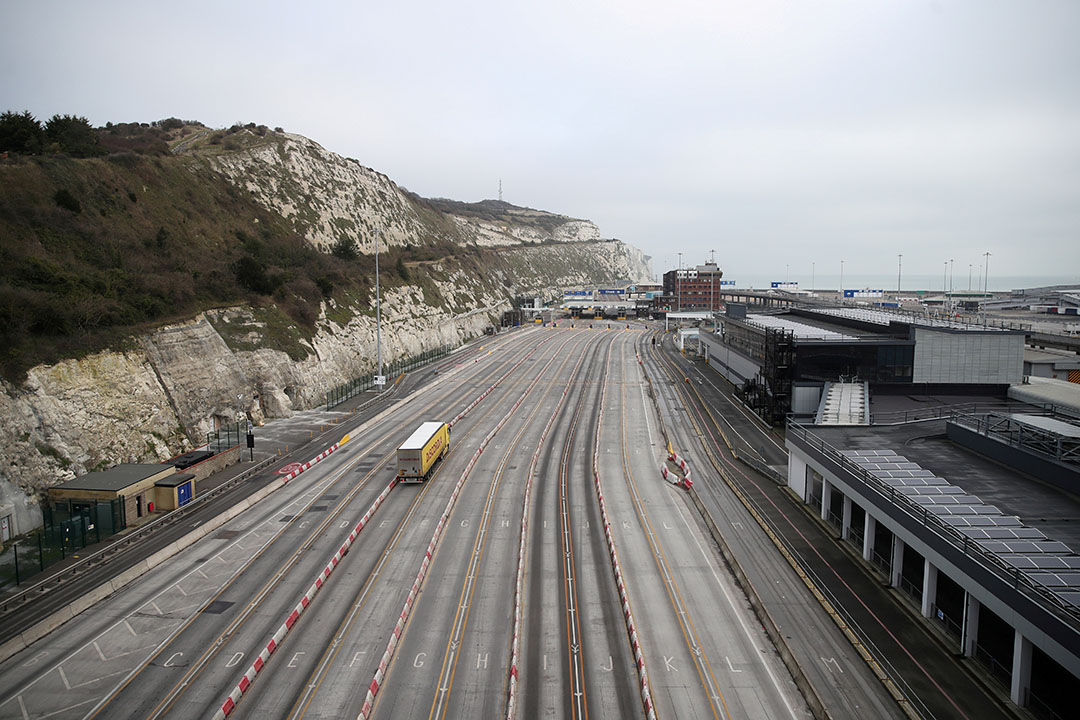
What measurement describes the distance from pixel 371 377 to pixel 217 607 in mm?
43196

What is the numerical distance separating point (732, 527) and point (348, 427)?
2998cm

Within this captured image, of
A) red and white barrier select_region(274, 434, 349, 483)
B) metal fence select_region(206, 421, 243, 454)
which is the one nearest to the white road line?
red and white barrier select_region(274, 434, 349, 483)

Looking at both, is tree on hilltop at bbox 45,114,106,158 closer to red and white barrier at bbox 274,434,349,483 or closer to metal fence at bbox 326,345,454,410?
metal fence at bbox 326,345,454,410

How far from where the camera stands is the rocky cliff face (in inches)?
1143

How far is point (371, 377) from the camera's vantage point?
63.6m

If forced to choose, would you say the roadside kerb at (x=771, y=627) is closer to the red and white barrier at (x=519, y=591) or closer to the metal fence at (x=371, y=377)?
the red and white barrier at (x=519, y=591)

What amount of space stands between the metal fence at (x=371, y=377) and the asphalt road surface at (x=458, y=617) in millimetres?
18590

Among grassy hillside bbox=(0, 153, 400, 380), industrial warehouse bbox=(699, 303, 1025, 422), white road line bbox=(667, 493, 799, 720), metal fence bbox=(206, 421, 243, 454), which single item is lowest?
white road line bbox=(667, 493, 799, 720)

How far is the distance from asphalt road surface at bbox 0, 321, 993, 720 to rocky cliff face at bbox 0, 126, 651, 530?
895 centimetres

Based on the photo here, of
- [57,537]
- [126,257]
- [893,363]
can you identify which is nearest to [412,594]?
[57,537]

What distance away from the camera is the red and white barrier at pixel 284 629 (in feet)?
53.3

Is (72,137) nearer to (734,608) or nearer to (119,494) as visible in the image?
(119,494)

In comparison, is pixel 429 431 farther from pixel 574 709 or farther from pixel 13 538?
pixel 574 709

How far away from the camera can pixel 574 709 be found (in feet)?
53.4
